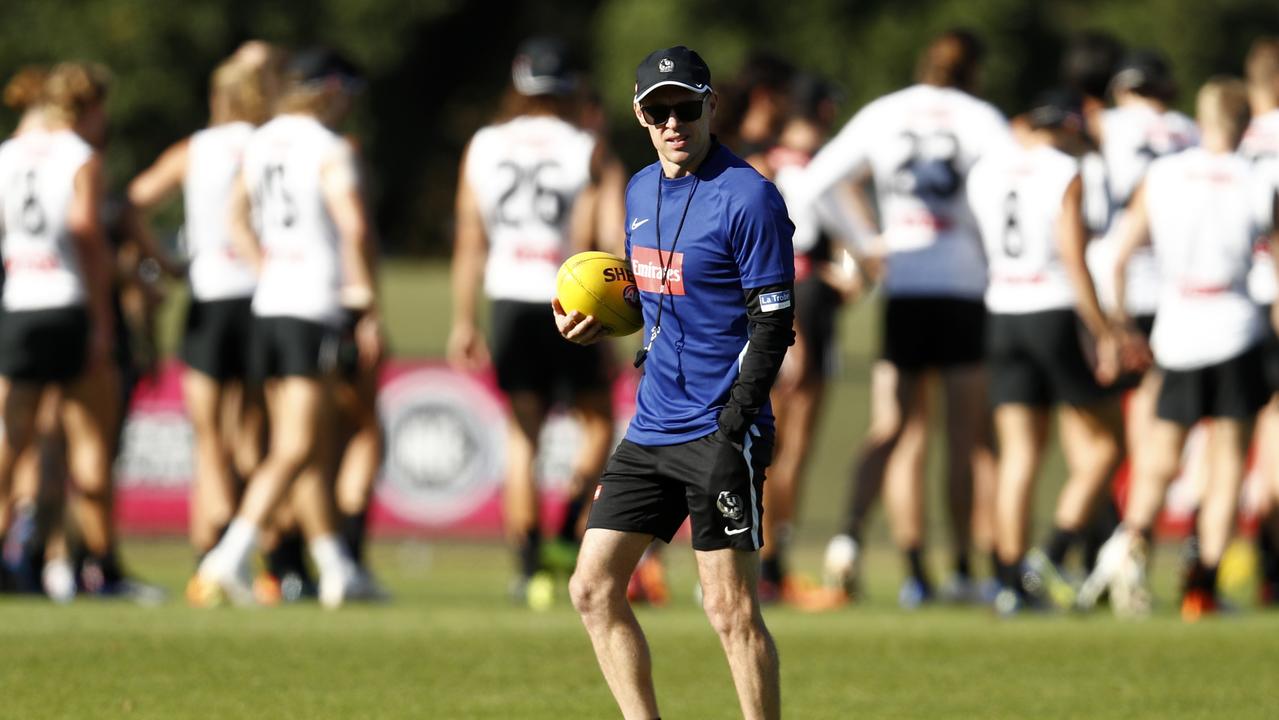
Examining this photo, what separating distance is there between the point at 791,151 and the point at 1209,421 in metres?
2.92

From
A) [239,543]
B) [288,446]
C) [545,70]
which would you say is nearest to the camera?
[239,543]

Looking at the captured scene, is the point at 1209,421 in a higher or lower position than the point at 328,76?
lower

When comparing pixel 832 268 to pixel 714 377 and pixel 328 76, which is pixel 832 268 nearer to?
pixel 328 76

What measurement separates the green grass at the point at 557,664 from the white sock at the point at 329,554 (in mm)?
231

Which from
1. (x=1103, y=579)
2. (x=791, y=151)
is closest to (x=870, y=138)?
(x=791, y=151)

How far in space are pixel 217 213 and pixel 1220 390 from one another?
5.50 metres

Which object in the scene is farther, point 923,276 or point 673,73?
point 923,276

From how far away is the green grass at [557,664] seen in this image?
827cm

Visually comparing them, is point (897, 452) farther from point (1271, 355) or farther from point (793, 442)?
point (1271, 355)

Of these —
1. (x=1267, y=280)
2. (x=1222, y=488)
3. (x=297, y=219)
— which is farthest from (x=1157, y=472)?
(x=297, y=219)

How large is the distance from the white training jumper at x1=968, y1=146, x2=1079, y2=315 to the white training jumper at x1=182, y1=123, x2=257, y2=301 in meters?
4.04

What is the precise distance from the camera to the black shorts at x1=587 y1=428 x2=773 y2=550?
6926 millimetres

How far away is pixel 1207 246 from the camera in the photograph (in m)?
11.5

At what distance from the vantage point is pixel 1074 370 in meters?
11.5
